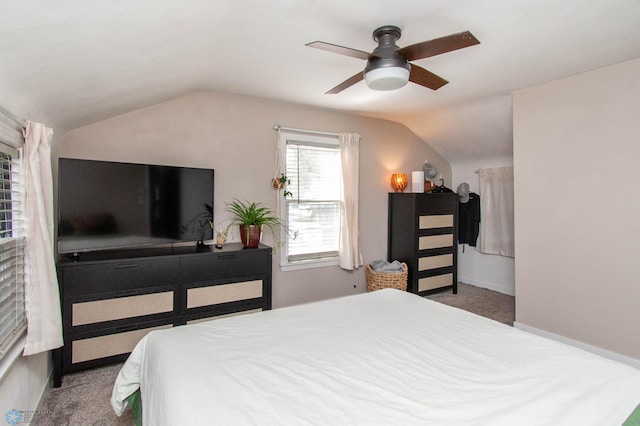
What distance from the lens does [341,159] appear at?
165 inches

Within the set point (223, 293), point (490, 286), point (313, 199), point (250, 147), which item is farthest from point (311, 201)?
point (490, 286)

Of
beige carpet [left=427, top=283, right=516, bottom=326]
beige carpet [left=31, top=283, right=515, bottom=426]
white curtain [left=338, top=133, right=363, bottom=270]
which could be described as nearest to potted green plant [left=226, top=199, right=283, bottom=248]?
white curtain [left=338, top=133, right=363, bottom=270]

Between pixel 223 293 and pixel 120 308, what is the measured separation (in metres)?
0.79

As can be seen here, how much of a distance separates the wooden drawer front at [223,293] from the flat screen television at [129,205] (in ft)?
1.70

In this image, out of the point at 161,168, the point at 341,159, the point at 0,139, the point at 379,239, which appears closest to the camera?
the point at 0,139

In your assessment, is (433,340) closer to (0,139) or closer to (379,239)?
(0,139)

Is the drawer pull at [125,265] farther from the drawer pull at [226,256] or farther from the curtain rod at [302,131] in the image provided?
the curtain rod at [302,131]

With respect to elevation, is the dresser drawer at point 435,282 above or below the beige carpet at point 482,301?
above

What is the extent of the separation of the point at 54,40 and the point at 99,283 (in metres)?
1.77

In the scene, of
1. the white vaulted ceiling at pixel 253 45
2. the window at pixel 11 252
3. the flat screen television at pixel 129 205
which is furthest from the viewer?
the flat screen television at pixel 129 205

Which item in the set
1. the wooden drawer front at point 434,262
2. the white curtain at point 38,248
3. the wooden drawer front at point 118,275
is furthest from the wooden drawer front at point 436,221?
the white curtain at point 38,248

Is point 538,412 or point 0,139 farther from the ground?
point 0,139

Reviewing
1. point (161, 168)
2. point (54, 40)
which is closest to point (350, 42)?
point (54, 40)

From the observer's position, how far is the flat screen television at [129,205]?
2510 millimetres
